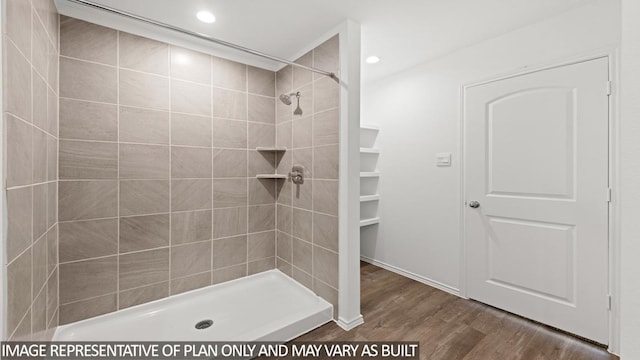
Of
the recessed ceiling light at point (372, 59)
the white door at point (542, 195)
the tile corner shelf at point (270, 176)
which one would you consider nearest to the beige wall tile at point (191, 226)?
the tile corner shelf at point (270, 176)

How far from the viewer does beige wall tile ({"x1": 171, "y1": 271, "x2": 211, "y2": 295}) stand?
2.27 m

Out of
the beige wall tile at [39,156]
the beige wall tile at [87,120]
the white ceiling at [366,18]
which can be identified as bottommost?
the beige wall tile at [39,156]

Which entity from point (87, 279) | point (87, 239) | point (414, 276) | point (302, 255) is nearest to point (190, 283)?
point (87, 279)

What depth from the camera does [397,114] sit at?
2.97m

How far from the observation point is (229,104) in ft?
8.16

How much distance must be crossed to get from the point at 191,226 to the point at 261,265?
32.3 inches

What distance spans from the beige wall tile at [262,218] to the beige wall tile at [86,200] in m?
1.10

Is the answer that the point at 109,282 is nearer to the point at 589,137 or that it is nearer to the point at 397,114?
the point at 397,114

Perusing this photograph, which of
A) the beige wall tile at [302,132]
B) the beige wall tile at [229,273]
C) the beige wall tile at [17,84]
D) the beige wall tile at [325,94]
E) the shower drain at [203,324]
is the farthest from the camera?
the beige wall tile at [229,273]

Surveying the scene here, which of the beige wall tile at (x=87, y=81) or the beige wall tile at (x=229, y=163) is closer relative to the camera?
the beige wall tile at (x=87, y=81)

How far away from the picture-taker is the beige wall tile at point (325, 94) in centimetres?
208

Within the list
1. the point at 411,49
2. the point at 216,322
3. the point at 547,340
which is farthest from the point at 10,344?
the point at 411,49

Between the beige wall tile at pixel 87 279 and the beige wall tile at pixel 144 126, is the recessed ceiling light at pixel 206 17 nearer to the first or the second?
the beige wall tile at pixel 144 126

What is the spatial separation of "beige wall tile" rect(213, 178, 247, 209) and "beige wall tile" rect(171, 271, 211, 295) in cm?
63
